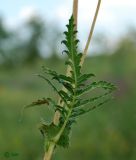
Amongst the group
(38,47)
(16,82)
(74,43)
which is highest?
(38,47)

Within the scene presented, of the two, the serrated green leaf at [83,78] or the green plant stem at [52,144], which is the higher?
the serrated green leaf at [83,78]

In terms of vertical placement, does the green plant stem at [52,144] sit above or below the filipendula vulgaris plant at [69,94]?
below

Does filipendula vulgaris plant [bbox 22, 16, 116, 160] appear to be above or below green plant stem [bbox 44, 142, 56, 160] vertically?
above

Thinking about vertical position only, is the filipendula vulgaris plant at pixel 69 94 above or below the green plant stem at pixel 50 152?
above

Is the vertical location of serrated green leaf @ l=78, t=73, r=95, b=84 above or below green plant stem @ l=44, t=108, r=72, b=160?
above

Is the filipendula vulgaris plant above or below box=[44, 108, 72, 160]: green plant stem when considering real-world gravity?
above

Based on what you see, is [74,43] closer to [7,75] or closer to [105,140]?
[105,140]

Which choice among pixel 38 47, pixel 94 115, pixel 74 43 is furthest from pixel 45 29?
pixel 74 43

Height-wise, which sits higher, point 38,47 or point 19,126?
point 38,47
